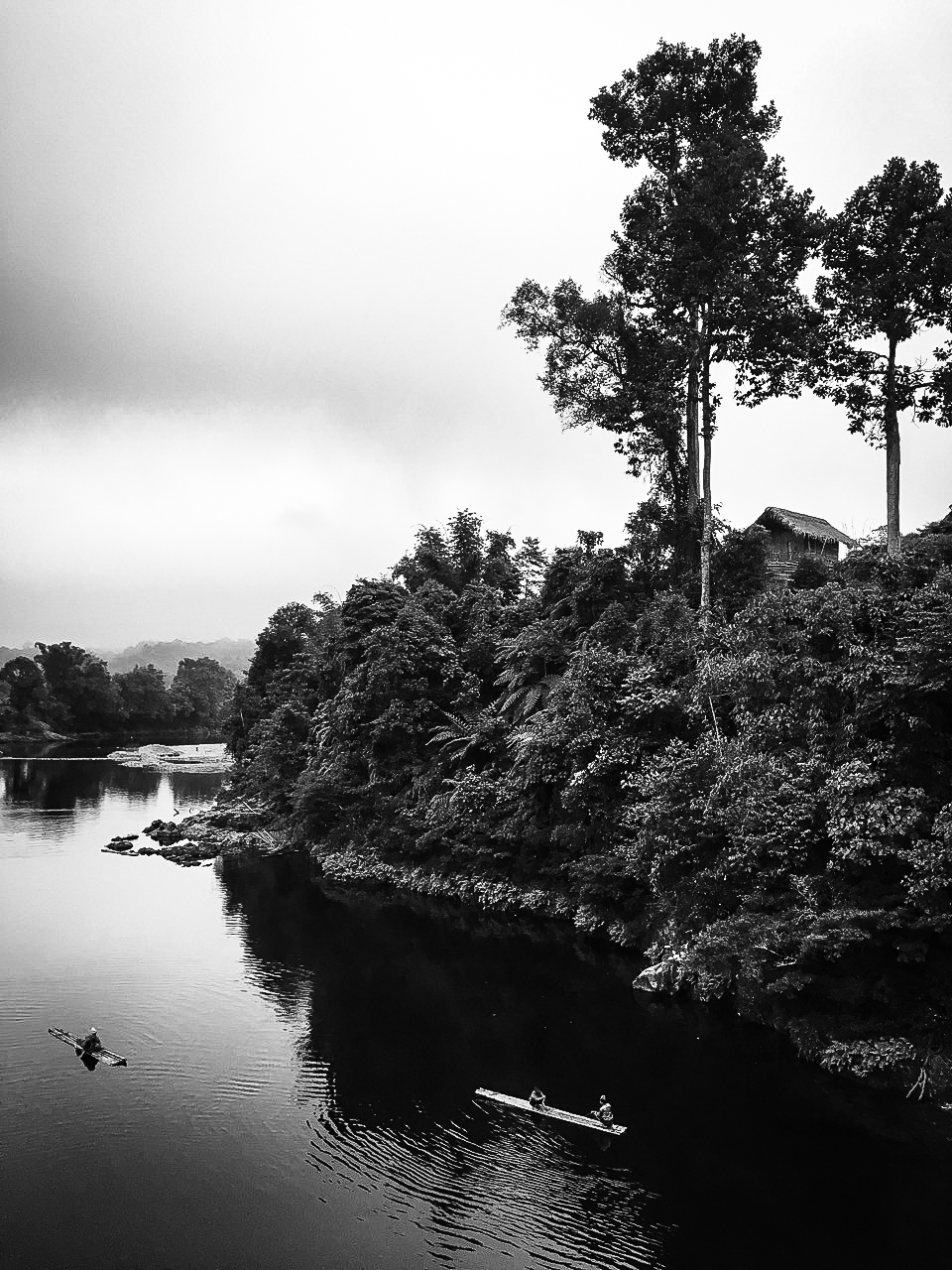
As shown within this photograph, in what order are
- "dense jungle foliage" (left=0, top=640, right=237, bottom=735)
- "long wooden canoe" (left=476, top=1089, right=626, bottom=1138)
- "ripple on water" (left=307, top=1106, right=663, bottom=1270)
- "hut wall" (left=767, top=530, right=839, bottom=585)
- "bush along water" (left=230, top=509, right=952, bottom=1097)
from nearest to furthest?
"ripple on water" (left=307, top=1106, right=663, bottom=1270) < "long wooden canoe" (left=476, top=1089, right=626, bottom=1138) < "bush along water" (left=230, top=509, right=952, bottom=1097) < "hut wall" (left=767, top=530, right=839, bottom=585) < "dense jungle foliage" (left=0, top=640, right=237, bottom=735)

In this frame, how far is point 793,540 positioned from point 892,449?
889 cm

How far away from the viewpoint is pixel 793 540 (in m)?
37.3

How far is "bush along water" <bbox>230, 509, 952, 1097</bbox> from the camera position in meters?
17.4

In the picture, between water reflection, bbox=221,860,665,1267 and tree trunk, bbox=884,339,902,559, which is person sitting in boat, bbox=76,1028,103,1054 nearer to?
water reflection, bbox=221,860,665,1267

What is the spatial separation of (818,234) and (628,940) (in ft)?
75.1

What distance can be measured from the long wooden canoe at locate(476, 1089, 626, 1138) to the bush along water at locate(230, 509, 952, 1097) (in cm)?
460

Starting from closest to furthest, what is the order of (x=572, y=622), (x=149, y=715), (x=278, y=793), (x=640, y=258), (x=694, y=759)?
(x=694, y=759)
(x=640, y=258)
(x=572, y=622)
(x=278, y=793)
(x=149, y=715)

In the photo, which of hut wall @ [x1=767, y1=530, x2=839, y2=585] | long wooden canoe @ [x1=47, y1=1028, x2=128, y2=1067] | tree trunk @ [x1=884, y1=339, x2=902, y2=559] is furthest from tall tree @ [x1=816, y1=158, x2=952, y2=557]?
long wooden canoe @ [x1=47, y1=1028, x2=128, y2=1067]

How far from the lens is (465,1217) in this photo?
13.5 meters

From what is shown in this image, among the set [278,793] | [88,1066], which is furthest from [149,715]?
[88,1066]

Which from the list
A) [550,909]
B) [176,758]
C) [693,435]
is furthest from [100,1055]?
[176,758]

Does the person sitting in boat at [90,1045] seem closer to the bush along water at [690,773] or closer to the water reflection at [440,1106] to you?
the water reflection at [440,1106]

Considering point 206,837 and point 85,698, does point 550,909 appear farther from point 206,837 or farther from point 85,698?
point 85,698

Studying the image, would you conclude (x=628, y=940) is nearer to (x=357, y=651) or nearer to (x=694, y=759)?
(x=694, y=759)
